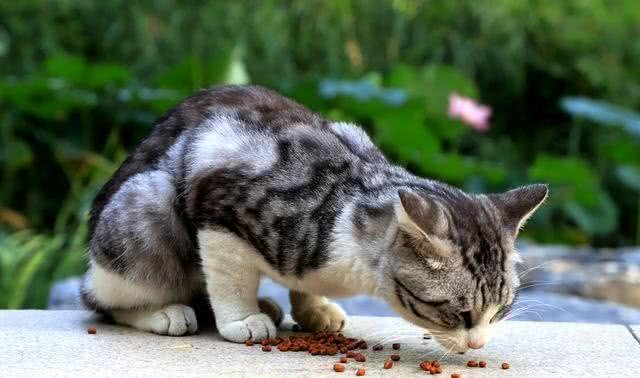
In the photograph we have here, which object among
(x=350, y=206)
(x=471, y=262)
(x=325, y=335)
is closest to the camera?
(x=471, y=262)

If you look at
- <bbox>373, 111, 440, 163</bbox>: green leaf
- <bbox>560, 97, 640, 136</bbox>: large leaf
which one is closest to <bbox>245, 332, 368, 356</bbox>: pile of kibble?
<bbox>373, 111, 440, 163</bbox>: green leaf

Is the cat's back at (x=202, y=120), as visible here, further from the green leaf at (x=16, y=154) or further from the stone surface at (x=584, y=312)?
the green leaf at (x=16, y=154)

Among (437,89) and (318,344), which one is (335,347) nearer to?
(318,344)

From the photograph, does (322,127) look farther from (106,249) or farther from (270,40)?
(270,40)

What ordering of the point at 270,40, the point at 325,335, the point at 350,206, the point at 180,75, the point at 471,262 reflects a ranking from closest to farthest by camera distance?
the point at 471,262
the point at 350,206
the point at 325,335
the point at 180,75
the point at 270,40

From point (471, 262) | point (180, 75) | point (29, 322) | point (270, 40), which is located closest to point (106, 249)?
point (29, 322)

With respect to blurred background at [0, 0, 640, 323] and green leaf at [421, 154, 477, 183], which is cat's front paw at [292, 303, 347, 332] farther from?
green leaf at [421, 154, 477, 183]
